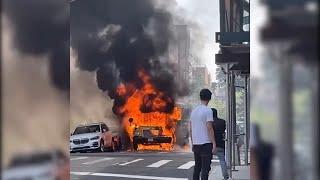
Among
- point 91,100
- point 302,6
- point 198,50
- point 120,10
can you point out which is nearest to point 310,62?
point 302,6

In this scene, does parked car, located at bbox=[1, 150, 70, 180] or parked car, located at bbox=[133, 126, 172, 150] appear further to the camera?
parked car, located at bbox=[133, 126, 172, 150]

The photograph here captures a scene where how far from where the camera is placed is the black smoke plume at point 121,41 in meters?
25.4

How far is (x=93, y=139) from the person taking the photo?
65.3ft

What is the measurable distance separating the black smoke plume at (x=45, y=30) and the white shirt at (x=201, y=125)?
3.79 m

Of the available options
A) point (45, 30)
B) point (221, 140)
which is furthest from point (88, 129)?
point (45, 30)

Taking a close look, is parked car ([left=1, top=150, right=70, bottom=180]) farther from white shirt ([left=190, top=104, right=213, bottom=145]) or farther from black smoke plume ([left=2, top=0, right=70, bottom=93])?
white shirt ([left=190, top=104, right=213, bottom=145])

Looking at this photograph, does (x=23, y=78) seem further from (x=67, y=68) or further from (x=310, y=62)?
(x=310, y=62)

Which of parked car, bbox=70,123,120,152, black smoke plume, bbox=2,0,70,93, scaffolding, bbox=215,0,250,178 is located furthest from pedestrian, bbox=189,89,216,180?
parked car, bbox=70,123,120,152

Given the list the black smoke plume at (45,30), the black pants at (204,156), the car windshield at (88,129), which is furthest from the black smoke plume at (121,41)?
the black smoke plume at (45,30)

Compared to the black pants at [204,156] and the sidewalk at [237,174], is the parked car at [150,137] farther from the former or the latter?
the black pants at [204,156]

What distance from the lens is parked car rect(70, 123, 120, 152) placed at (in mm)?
19797

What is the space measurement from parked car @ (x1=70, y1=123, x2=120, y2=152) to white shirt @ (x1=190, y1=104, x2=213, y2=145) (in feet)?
42.5

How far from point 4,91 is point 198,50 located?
63.1ft

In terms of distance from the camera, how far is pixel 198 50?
2195cm
